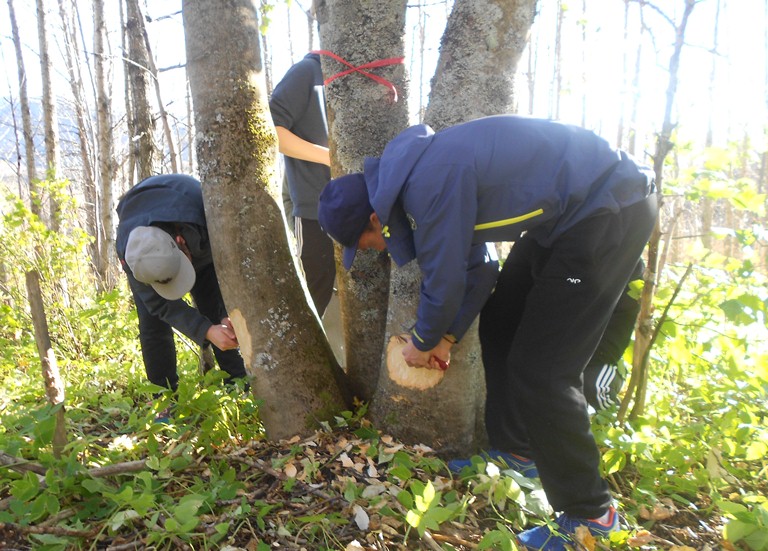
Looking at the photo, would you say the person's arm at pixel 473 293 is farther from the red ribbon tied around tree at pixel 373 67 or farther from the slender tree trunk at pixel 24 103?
the slender tree trunk at pixel 24 103

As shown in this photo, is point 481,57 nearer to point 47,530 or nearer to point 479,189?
point 479,189

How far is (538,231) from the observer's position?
1920mm

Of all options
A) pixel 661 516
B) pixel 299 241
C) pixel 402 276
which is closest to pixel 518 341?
pixel 402 276

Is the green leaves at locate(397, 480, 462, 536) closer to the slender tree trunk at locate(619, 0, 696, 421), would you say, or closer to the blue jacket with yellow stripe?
the blue jacket with yellow stripe

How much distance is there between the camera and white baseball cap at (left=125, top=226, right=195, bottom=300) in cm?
232

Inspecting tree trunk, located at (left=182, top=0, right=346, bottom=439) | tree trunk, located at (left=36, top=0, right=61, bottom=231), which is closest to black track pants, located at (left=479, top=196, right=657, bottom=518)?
tree trunk, located at (left=182, top=0, right=346, bottom=439)

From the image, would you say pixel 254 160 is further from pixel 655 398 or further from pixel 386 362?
pixel 655 398

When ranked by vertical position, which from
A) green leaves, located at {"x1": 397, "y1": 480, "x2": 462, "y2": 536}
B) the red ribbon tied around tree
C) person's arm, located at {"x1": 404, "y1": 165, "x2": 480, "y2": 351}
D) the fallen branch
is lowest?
the fallen branch

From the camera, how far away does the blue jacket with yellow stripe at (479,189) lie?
1662 mm

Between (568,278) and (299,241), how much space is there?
77.1 inches

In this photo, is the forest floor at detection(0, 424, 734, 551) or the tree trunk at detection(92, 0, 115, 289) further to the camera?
the tree trunk at detection(92, 0, 115, 289)

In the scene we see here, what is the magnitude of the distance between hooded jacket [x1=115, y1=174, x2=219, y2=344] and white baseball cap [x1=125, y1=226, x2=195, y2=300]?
126 mm

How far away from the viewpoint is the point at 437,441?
2266mm

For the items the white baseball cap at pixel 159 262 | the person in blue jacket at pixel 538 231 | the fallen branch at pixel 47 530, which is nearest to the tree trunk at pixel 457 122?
the person in blue jacket at pixel 538 231
